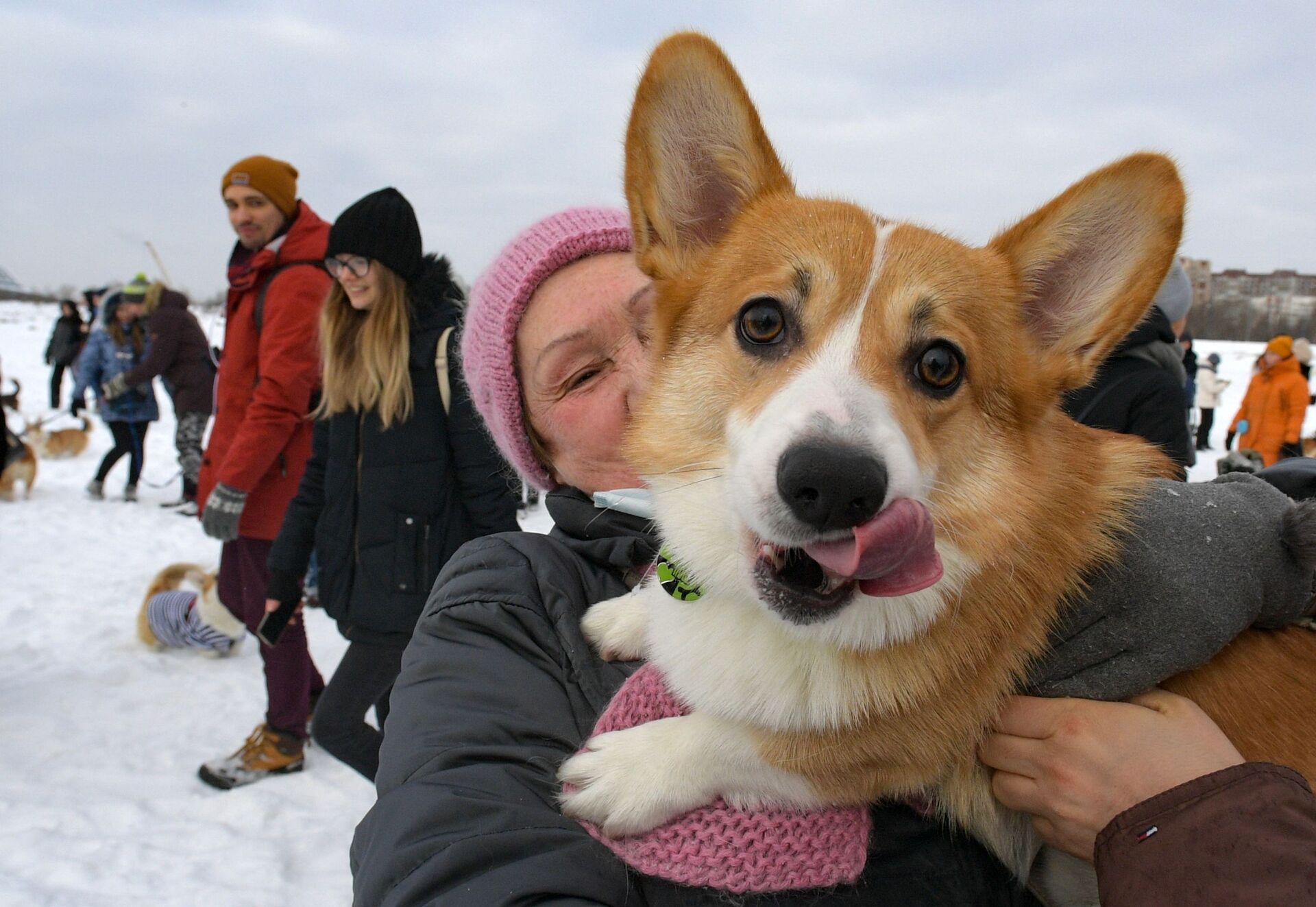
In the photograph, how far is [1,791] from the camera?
3998mm

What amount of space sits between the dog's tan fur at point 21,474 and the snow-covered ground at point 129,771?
7.83ft

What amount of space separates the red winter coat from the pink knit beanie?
227cm

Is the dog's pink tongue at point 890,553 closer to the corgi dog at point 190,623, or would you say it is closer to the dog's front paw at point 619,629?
the dog's front paw at point 619,629

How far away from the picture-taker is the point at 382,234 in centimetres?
381

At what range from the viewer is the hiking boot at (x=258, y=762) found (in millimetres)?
4375

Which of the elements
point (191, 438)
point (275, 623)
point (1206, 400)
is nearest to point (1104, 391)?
point (275, 623)

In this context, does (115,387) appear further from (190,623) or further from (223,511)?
(223,511)

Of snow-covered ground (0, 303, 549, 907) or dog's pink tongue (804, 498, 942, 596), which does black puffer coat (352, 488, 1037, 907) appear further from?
snow-covered ground (0, 303, 549, 907)

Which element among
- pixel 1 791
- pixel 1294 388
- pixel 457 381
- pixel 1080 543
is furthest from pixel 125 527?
pixel 1294 388

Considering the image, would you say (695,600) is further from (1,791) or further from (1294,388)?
(1294,388)

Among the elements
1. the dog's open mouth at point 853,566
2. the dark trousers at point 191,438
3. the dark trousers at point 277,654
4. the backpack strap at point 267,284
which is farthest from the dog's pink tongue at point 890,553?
the dark trousers at point 191,438

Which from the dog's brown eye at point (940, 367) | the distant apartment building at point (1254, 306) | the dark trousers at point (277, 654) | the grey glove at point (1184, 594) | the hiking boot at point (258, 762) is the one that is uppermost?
the distant apartment building at point (1254, 306)

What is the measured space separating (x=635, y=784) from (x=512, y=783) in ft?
0.68

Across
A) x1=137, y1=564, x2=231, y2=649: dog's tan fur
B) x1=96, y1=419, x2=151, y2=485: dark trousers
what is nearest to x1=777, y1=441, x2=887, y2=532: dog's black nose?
x1=137, y1=564, x2=231, y2=649: dog's tan fur
